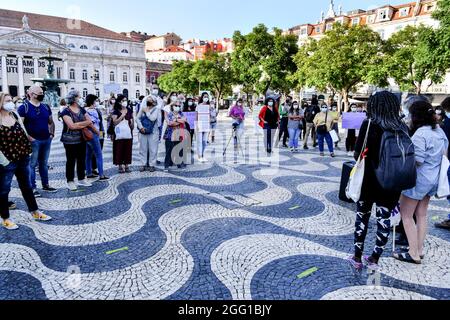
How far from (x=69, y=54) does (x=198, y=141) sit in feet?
240

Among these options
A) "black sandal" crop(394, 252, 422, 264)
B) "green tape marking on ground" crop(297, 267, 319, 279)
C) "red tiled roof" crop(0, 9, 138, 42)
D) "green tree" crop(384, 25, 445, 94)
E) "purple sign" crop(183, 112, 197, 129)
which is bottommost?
"green tape marking on ground" crop(297, 267, 319, 279)

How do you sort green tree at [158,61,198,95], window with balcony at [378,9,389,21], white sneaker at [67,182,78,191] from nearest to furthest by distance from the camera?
1. white sneaker at [67,182,78,191]
2. window with balcony at [378,9,389,21]
3. green tree at [158,61,198,95]

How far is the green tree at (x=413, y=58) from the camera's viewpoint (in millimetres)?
23719

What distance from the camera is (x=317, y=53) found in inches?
1246

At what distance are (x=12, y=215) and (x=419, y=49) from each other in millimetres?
27787

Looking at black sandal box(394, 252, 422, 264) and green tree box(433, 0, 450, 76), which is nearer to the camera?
black sandal box(394, 252, 422, 264)

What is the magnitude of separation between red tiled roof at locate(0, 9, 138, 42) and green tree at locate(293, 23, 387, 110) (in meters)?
61.4

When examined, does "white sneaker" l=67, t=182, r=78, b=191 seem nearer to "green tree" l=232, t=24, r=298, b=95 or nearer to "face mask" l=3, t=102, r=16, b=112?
"face mask" l=3, t=102, r=16, b=112

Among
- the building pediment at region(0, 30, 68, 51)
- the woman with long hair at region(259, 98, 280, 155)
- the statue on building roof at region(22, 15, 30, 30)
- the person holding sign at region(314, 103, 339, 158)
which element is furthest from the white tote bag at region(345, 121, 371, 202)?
the statue on building roof at region(22, 15, 30, 30)

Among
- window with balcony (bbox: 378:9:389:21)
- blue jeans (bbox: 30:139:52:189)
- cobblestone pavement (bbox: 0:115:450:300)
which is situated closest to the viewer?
cobblestone pavement (bbox: 0:115:450:300)

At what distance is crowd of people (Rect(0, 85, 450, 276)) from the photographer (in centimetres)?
354

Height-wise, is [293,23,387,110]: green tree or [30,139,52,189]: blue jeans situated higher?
[293,23,387,110]: green tree

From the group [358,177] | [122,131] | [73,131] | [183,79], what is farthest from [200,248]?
[183,79]

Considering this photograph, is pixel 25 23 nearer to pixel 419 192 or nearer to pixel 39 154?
pixel 39 154
